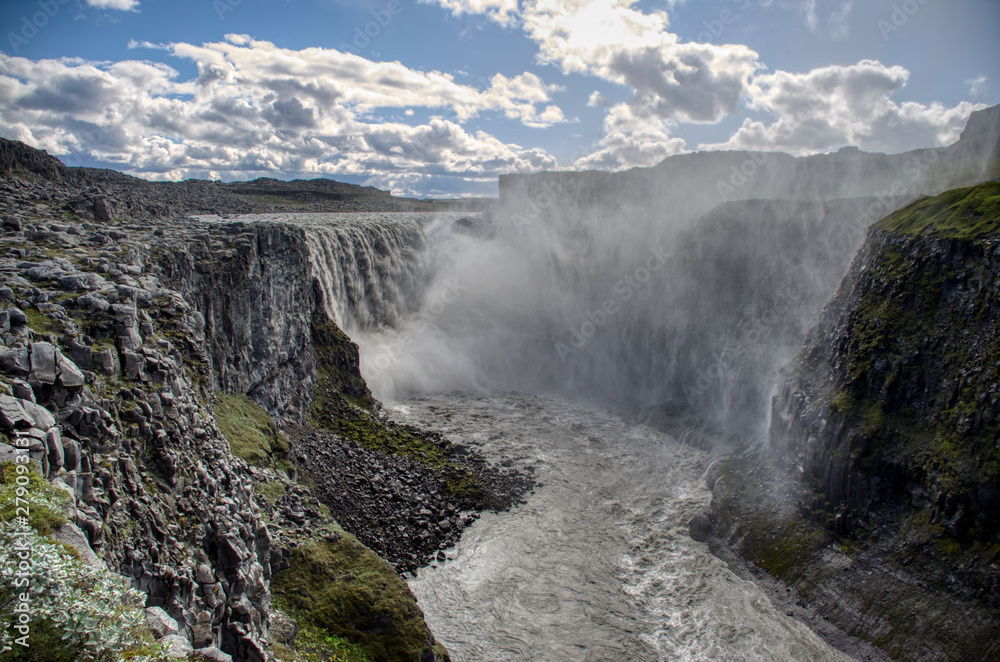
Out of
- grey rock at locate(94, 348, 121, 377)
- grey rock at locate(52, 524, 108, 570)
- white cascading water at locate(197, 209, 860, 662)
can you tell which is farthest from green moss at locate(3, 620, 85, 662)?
white cascading water at locate(197, 209, 860, 662)

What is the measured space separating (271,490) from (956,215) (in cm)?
3067

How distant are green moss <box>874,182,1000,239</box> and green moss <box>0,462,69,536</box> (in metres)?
30.5

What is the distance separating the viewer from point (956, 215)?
83.0 feet

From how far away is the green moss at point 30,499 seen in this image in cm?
688

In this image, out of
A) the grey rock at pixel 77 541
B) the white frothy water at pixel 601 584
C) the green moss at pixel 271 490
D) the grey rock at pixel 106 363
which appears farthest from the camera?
the white frothy water at pixel 601 584

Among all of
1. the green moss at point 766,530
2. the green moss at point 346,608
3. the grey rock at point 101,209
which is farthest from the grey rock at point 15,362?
the green moss at point 766,530

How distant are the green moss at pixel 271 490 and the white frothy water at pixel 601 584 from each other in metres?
6.95

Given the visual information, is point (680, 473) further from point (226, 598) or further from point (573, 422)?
point (226, 598)

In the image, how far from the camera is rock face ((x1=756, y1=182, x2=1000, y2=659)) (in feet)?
63.0

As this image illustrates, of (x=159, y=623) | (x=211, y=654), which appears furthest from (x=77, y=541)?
(x=211, y=654)

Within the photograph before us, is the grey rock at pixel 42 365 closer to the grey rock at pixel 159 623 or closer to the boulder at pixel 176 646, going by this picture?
the grey rock at pixel 159 623

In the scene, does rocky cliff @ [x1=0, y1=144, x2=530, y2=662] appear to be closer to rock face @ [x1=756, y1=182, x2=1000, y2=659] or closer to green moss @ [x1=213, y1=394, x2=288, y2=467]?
green moss @ [x1=213, y1=394, x2=288, y2=467]

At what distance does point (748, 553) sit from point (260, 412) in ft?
75.2

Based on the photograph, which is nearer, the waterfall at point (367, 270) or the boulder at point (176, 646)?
the boulder at point (176, 646)
